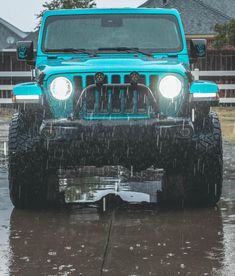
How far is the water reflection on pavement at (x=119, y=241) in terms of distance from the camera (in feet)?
15.9

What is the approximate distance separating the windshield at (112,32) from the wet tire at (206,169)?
1.41m

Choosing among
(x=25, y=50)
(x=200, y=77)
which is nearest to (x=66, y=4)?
(x=200, y=77)

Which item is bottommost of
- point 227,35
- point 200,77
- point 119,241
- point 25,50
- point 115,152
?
point 200,77

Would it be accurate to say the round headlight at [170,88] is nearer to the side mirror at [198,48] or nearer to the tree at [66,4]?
the side mirror at [198,48]

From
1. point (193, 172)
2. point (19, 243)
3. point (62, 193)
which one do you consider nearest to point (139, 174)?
point (62, 193)

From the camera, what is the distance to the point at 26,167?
695 centimetres

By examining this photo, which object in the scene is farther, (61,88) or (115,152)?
(61,88)

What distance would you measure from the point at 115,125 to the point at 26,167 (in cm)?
94

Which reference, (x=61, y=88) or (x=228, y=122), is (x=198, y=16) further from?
(x=61, y=88)

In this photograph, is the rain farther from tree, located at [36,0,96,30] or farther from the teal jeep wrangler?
tree, located at [36,0,96,30]

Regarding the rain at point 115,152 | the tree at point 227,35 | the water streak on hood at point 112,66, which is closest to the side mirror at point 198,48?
the rain at point 115,152

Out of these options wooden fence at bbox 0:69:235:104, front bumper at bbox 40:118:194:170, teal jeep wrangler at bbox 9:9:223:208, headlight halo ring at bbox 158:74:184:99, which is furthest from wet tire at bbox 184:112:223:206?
wooden fence at bbox 0:69:235:104

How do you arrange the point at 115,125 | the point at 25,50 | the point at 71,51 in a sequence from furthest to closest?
1. the point at 25,50
2. the point at 71,51
3. the point at 115,125

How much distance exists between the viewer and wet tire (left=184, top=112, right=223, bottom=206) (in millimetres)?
6941
